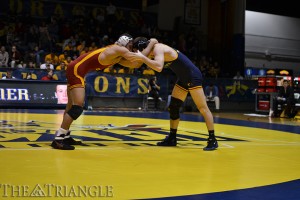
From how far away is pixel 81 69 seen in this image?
573cm

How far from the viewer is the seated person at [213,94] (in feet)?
56.7

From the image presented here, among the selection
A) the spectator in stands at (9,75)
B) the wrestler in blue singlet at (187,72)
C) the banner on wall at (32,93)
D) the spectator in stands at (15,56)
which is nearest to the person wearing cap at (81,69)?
the wrestler in blue singlet at (187,72)

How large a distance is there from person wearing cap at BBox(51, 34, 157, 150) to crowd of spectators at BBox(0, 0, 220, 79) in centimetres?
944

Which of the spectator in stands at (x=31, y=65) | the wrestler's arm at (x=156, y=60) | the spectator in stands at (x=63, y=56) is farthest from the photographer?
the spectator in stands at (x=63, y=56)

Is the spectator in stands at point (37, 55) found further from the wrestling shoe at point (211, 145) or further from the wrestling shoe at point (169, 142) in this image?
the wrestling shoe at point (211, 145)

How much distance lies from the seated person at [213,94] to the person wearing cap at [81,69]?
11.8 meters

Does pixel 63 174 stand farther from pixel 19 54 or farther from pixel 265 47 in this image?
pixel 265 47

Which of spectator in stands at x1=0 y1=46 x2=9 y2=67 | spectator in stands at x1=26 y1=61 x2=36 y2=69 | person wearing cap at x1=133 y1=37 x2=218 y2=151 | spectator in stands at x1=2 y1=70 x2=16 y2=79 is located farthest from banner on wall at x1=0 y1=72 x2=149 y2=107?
person wearing cap at x1=133 y1=37 x2=218 y2=151

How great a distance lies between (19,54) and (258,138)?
11.6 meters

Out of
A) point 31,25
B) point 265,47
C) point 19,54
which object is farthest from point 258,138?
point 265,47

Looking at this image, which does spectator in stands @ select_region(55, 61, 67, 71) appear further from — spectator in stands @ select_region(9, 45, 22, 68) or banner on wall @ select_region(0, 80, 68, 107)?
spectator in stands @ select_region(9, 45, 22, 68)

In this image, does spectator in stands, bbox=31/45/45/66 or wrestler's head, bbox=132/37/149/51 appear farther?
spectator in stands, bbox=31/45/45/66

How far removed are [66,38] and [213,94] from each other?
21.2 ft

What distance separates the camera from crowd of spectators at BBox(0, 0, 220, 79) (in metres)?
16.6
